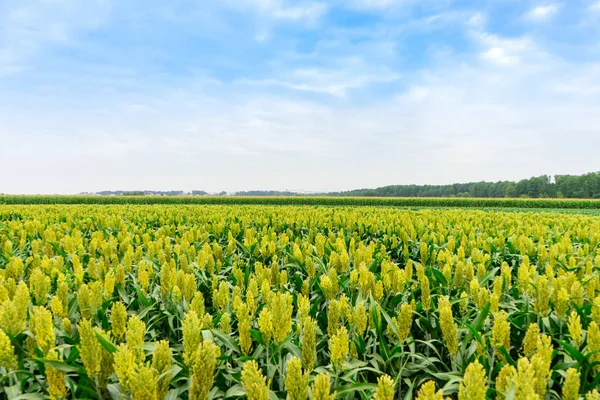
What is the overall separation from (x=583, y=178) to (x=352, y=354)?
131 metres

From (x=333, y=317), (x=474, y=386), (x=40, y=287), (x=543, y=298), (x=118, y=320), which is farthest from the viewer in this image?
(x=40, y=287)

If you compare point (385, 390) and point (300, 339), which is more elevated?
point (385, 390)

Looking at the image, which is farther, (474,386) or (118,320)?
(118,320)

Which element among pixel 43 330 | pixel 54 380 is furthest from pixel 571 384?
pixel 43 330

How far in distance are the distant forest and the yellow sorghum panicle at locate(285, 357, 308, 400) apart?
12524 cm

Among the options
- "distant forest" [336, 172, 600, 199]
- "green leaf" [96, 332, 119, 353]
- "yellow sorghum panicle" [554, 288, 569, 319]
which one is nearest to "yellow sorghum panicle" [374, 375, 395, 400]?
"green leaf" [96, 332, 119, 353]

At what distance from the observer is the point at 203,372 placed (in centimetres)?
127

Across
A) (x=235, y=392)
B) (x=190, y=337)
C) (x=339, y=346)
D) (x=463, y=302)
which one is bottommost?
(x=235, y=392)

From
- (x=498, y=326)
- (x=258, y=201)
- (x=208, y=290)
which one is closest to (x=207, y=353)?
(x=498, y=326)

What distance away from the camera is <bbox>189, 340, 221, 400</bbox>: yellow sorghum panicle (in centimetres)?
125

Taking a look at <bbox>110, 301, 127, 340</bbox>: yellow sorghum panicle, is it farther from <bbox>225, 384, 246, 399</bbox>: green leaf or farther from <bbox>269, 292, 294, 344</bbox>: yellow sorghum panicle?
<bbox>269, 292, 294, 344</bbox>: yellow sorghum panicle

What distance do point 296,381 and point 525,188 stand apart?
132825 mm

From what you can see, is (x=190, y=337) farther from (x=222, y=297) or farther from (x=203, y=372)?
(x=222, y=297)

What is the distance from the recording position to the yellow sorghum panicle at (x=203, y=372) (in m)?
1.25
